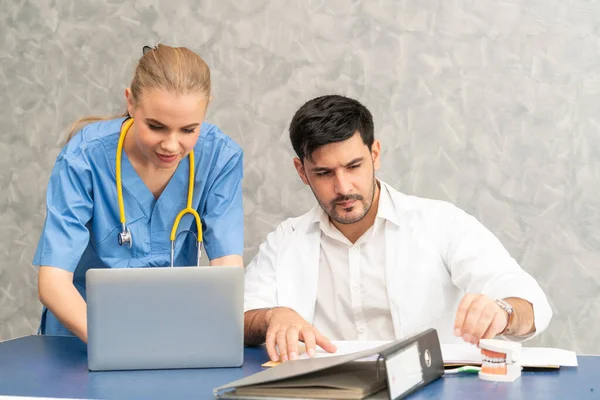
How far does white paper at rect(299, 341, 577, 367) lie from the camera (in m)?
1.27

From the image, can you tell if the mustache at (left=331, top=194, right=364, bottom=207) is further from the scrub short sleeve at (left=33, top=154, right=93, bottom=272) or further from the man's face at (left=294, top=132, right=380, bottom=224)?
the scrub short sleeve at (left=33, top=154, right=93, bottom=272)

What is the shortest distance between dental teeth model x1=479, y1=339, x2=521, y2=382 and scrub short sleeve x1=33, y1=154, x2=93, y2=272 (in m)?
0.93

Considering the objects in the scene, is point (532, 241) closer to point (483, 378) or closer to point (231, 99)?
point (231, 99)

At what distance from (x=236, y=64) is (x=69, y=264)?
49.9 inches

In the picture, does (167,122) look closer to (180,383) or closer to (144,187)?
(144,187)

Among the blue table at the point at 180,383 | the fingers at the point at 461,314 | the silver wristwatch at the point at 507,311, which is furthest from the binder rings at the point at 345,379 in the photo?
the silver wristwatch at the point at 507,311

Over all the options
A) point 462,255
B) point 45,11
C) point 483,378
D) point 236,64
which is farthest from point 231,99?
point 483,378

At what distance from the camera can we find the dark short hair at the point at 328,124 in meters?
1.87

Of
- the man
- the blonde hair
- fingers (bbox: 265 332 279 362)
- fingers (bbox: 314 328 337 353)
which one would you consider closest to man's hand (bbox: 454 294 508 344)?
fingers (bbox: 314 328 337 353)

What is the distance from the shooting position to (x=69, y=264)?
5.52ft

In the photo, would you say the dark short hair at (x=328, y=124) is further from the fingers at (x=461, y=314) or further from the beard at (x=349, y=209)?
the fingers at (x=461, y=314)

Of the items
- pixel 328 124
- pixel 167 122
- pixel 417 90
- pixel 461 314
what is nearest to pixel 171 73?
pixel 167 122

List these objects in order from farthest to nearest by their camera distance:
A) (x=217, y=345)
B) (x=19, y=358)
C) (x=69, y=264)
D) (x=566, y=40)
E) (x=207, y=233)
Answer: (x=566, y=40) → (x=207, y=233) → (x=69, y=264) → (x=19, y=358) → (x=217, y=345)

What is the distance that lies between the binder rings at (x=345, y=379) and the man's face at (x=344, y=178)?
2.55ft
